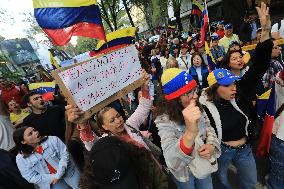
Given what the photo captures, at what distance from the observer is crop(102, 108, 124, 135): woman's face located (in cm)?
267

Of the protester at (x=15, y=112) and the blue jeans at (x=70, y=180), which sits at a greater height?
the protester at (x=15, y=112)

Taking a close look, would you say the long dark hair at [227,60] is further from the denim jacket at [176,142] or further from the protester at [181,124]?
the protester at [181,124]

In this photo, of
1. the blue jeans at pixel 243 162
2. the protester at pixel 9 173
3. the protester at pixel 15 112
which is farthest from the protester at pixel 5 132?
the blue jeans at pixel 243 162

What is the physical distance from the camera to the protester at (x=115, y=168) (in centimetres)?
164

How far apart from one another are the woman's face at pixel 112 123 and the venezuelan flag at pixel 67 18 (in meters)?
1.00

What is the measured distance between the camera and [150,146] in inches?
114

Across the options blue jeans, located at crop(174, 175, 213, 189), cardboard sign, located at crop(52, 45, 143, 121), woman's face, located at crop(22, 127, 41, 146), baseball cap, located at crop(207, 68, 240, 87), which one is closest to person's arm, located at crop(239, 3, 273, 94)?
baseball cap, located at crop(207, 68, 240, 87)

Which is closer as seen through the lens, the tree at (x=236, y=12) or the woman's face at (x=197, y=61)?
the woman's face at (x=197, y=61)

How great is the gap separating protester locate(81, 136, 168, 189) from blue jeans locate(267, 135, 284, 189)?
161 cm

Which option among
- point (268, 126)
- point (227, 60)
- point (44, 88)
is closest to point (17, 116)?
point (44, 88)

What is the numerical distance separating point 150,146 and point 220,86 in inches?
39.8

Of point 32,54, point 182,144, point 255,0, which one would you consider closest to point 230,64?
point 182,144

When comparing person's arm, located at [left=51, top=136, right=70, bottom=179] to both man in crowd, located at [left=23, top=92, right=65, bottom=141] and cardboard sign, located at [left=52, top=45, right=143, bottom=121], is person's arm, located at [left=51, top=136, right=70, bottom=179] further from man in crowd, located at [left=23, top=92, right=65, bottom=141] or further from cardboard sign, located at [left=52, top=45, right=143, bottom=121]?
cardboard sign, located at [left=52, top=45, right=143, bottom=121]

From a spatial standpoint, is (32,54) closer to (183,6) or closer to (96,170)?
(183,6)
